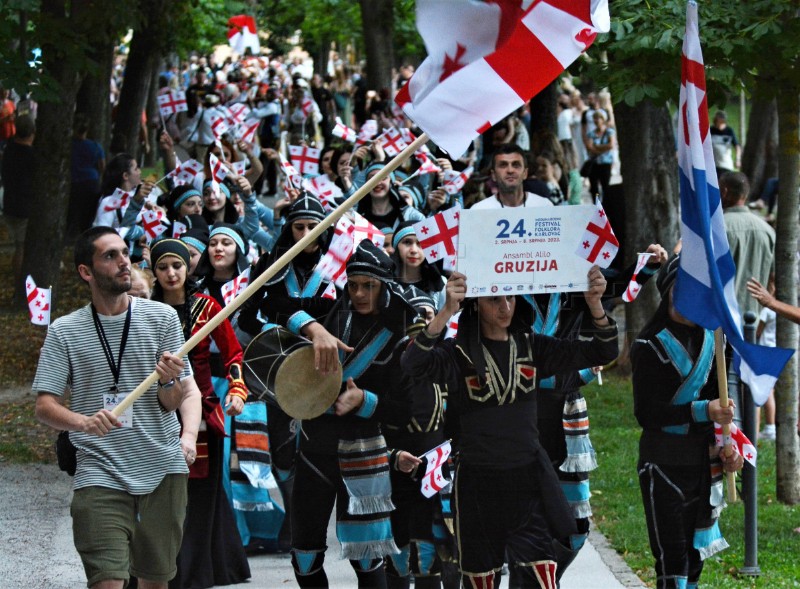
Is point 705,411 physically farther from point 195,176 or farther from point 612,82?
point 195,176

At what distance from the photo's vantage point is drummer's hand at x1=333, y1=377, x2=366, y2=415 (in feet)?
22.2

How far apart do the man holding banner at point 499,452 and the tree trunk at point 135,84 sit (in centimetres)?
1498

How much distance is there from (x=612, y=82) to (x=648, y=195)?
5353 mm

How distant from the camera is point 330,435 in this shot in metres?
6.89

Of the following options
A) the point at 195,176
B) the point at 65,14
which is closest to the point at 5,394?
the point at 195,176

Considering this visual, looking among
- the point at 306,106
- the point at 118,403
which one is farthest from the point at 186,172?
the point at 306,106

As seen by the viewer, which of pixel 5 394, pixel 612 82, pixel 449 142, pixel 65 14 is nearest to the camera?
pixel 449 142

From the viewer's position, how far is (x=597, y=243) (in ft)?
20.7

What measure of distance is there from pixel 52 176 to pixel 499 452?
10.7 meters

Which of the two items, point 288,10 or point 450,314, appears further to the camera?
point 288,10

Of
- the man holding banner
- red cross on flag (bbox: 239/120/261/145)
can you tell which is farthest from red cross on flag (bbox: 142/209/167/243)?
the man holding banner

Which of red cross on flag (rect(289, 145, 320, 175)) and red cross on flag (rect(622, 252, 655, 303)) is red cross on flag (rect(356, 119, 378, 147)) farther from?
red cross on flag (rect(622, 252, 655, 303))

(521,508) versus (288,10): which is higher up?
(288,10)

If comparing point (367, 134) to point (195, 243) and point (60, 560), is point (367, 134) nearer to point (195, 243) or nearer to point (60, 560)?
point (195, 243)
